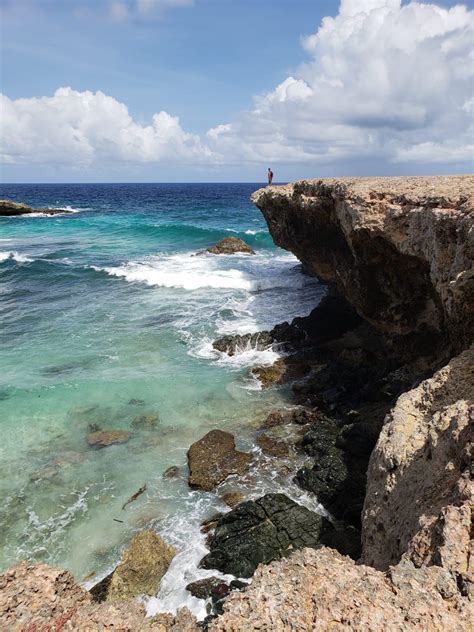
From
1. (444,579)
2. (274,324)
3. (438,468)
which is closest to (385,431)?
(438,468)

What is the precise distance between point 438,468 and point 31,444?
36.8 ft

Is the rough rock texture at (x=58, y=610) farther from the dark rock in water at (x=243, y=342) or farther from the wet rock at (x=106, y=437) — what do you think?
the dark rock in water at (x=243, y=342)

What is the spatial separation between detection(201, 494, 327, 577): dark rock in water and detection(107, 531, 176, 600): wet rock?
818 mm

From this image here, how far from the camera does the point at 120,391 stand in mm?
15180

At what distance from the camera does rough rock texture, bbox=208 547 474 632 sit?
128 inches

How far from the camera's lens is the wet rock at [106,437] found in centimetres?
1253

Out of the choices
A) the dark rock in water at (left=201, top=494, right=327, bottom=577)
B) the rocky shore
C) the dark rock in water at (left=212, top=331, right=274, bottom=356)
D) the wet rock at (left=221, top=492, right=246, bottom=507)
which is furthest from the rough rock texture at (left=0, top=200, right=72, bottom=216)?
the dark rock in water at (left=201, top=494, right=327, bottom=577)

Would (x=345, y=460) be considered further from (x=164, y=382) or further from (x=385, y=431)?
(x=164, y=382)

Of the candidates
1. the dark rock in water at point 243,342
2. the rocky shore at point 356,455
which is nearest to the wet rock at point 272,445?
the rocky shore at point 356,455

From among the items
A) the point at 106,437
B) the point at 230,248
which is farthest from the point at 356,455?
the point at 230,248

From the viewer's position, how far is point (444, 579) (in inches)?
141

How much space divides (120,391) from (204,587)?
835 cm

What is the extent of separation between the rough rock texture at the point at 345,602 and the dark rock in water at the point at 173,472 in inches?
304

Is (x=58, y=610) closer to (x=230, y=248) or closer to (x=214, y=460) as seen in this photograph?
(x=214, y=460)
